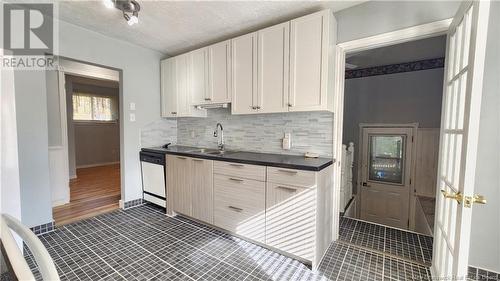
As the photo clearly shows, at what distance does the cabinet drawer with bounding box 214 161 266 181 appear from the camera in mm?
2055

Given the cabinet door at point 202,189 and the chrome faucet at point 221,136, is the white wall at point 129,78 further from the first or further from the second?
the cabinet door at point 202,189

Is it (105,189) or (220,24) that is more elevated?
(220,24)

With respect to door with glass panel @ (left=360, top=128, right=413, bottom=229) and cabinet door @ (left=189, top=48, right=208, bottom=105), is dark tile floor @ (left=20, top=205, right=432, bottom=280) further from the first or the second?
door with glass panel @ (left=360, top=128, right=413, bottom=229)

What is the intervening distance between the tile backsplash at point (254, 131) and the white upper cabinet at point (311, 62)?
0.31m

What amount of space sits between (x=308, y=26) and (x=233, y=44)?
902 millimetres

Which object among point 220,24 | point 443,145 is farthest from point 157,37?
point 443,145

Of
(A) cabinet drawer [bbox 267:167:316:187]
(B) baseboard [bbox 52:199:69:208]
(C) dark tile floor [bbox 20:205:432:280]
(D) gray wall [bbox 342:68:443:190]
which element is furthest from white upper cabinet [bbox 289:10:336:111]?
(B) baseboard [bbox 52:199:69:208]

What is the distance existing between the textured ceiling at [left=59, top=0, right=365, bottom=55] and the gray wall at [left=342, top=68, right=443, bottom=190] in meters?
2.72

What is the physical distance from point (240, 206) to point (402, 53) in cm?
353

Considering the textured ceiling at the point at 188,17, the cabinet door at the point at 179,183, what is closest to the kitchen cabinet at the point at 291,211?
the cabinet door at the point at 179,183

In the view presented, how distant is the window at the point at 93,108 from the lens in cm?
606

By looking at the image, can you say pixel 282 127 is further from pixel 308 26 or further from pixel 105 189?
pixel 105 189

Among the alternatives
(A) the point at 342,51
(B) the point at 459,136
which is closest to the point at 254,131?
(A) the point at 342,51

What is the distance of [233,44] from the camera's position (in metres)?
2.53
